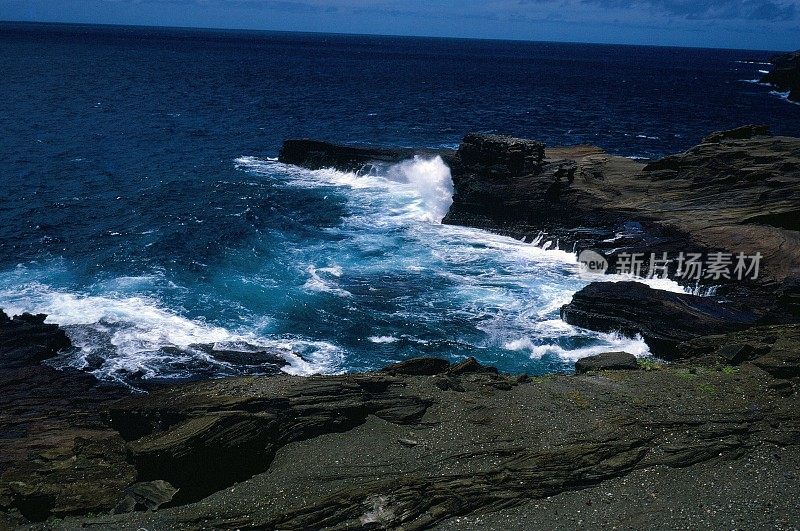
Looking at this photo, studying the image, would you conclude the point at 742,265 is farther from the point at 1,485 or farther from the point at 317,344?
the point at 1,485

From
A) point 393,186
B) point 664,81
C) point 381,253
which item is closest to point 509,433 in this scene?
point 381,253

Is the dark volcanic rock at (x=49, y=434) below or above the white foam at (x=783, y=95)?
below

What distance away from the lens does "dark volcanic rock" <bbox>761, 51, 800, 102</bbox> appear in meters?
135

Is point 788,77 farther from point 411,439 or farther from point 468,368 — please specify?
point 411,439

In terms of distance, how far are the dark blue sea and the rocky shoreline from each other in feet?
13.8

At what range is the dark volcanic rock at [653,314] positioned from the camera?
26453mm

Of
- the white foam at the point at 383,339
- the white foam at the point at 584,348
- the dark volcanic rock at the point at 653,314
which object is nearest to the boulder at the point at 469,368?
the white foam at the point at 584,348

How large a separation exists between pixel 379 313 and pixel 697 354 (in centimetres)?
1430

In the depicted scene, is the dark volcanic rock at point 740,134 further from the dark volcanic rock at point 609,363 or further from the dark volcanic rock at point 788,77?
the dark volcanic rock at point 788,77

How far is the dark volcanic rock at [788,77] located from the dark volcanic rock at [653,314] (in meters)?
130

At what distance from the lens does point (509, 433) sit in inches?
677

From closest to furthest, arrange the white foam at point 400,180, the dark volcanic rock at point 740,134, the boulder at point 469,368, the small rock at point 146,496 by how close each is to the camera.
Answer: the small rock at point 146,496 → the boulder at point 469,368 → the dark volcanic rock at point 740,134 → the white foam at point 400,180

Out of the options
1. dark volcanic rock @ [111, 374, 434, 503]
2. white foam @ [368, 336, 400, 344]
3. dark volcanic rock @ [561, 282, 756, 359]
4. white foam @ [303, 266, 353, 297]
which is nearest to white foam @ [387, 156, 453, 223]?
white foam @ [303, 266, 353, 297]

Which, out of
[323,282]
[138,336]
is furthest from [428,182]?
[138,336]
